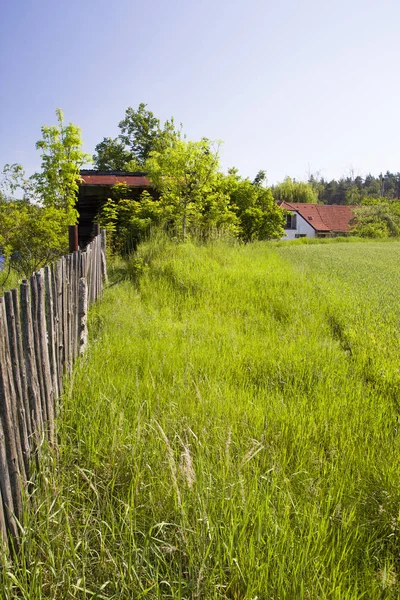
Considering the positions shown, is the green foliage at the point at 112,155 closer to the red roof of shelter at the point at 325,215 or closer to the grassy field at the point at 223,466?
the red roof of shelter at the point at 325,215

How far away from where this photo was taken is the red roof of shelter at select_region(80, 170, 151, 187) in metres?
13.4

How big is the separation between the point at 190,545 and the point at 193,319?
3958 millimetres

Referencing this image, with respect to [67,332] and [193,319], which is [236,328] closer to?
[193,319]

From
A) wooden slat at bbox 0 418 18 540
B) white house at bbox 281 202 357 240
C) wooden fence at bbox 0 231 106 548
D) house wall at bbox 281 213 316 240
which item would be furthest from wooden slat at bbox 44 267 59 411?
house wall at bbox 281 213 316 240

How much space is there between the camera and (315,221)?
1940 inches

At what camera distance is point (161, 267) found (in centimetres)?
817

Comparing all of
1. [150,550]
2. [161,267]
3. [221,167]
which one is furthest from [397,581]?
[221,167]

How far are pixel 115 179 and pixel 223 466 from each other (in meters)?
12.9

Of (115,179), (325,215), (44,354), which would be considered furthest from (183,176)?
(325,215)

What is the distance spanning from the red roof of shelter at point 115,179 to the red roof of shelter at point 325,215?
36.1 m

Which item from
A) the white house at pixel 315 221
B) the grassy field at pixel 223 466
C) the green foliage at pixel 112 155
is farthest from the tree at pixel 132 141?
the grassy field at pixel 223 466

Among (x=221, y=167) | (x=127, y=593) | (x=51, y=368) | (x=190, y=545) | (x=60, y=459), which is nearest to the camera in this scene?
(x=127, y=593)

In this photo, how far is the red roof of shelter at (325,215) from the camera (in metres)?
48.8

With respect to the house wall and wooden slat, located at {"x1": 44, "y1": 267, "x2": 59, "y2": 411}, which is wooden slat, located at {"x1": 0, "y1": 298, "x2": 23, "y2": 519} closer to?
wooden slat, located at {"x1": 44, "y1": 267, "x2": 59, "y2": 411}
